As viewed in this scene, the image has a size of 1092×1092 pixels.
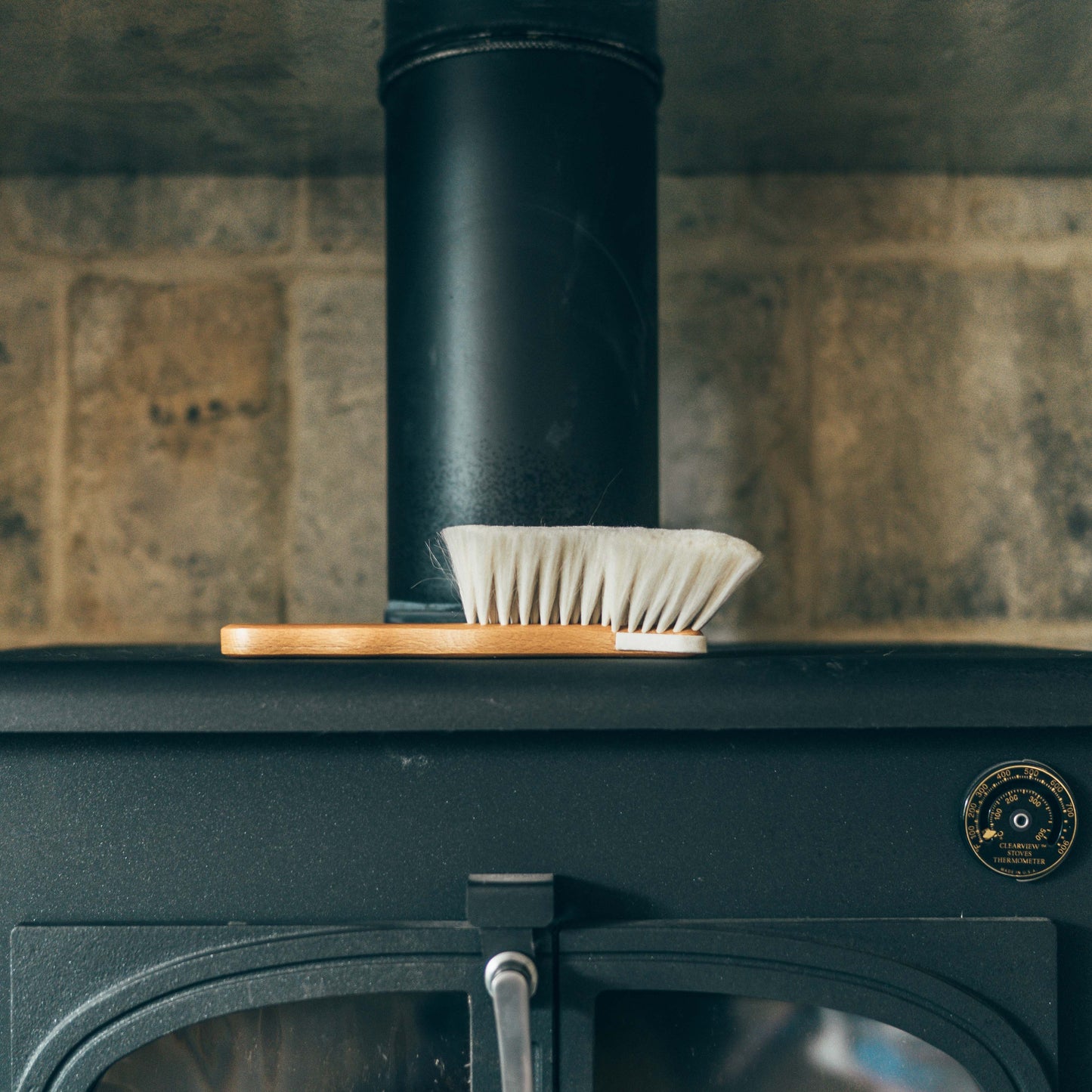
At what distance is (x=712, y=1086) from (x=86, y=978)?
40cm

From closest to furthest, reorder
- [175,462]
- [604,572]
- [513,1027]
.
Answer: [513,1027] < [604,572] < [175,462]

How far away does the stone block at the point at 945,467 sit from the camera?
113cm

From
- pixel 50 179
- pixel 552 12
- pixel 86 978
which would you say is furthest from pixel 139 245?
pixel 86 978

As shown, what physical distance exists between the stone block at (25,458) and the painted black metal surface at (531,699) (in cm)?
59

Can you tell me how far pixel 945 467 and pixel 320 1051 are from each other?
2.88 ft

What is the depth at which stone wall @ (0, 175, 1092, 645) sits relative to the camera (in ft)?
3.72

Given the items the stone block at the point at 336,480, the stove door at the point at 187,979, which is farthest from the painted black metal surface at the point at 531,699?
the stone block at the point at 336,480

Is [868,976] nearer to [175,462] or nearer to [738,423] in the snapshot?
[738,423]

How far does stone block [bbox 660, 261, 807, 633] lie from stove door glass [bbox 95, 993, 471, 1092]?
59cm

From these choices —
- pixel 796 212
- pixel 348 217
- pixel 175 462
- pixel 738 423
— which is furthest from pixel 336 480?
pixel 796 212

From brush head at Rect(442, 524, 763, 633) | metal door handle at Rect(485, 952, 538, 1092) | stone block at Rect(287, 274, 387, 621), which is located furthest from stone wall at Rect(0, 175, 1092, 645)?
metal door handle at Rect(485, 952, 538, 1092)

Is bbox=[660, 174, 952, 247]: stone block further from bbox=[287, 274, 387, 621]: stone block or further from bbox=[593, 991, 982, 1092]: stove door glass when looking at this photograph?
bbox=[593, 991, 982, 1092]: stove door glass

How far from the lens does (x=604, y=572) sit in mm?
665

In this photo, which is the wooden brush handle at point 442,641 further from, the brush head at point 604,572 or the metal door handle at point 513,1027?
the metal door handle at point 513,1027
